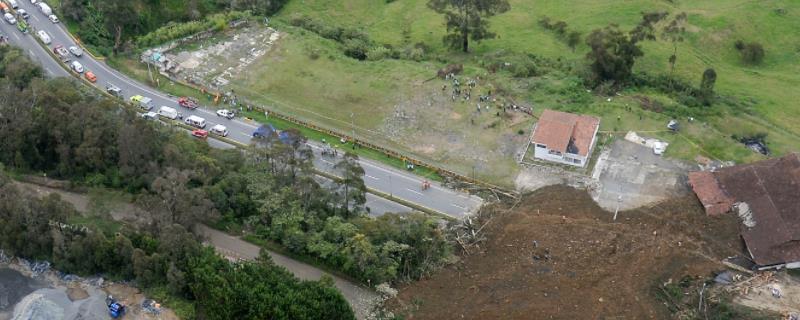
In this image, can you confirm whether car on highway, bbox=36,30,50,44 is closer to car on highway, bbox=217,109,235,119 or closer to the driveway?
car on highway, bbox=217,109,235,119

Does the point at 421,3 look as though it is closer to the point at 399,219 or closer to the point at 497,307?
the point at 399,219

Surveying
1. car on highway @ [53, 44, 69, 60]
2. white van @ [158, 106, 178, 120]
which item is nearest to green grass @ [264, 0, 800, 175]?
white van @ [158, 106, 178, 120]

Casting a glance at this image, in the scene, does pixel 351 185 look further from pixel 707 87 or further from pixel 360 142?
pixel 707 87

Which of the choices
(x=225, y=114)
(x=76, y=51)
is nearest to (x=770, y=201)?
(x=225, y=114)

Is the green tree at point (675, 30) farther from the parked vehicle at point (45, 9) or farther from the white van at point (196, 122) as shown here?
the parked vehicle at point (45, 9)

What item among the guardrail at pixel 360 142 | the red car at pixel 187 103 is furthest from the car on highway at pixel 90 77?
the red car at pixel 187 103

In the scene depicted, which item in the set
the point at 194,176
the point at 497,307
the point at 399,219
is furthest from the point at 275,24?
the point at 497,307

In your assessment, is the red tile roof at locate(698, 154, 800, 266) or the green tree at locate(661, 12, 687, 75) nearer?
the red tile roof at locate(698, 154, 800, 266)

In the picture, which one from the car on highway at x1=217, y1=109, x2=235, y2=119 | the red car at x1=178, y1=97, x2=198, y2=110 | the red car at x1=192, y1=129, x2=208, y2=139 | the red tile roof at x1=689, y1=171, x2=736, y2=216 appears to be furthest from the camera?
the red car at x1=178, y1=97, x2=198, y2=110
